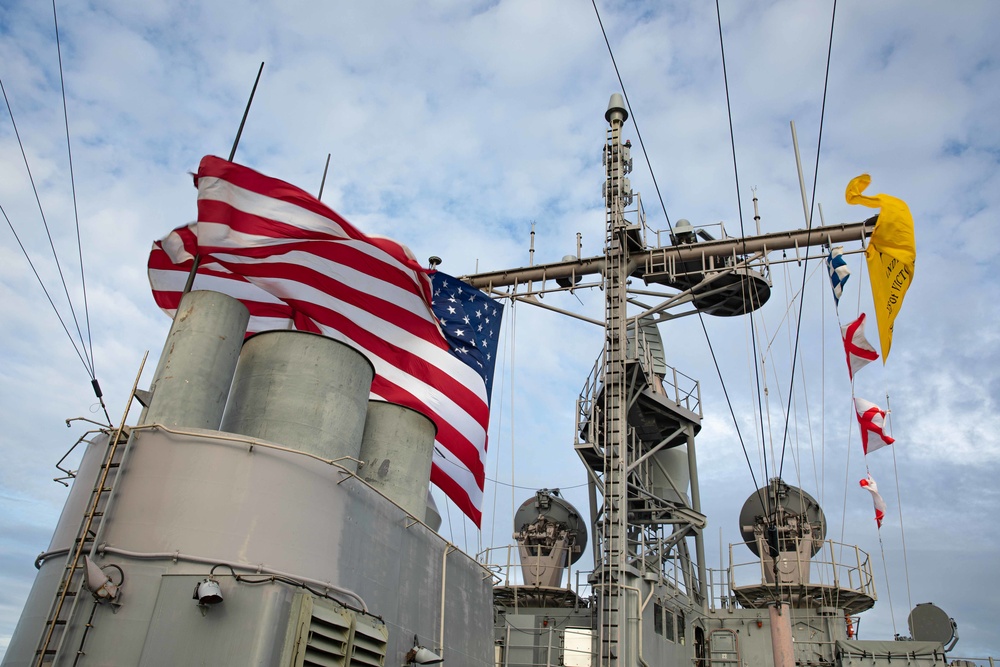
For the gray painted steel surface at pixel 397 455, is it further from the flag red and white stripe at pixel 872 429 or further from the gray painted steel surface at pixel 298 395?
the flag red and white stripe at pixel 872 429

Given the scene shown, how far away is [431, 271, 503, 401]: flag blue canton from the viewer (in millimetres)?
11492

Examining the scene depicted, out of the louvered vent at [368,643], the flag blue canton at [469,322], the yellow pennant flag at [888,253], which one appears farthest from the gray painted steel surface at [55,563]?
the yellow pennant flag at [888,253]

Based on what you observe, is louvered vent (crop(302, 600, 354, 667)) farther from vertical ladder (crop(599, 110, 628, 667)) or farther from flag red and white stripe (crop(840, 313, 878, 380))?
flag red and white stripe (crop(840, 313, 878, 380))

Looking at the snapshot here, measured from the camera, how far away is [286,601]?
5.52 meters

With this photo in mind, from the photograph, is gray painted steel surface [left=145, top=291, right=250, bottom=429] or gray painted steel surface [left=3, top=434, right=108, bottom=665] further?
gray painted steel surface [left=145, top=291, right=250, bottom=429]

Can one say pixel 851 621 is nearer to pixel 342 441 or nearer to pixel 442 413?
pixel 442 413

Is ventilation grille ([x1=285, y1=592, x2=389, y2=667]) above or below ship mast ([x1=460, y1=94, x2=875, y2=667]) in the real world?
below

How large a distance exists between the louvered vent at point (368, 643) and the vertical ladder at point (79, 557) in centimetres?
196

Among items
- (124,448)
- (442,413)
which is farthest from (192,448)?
(442,413)

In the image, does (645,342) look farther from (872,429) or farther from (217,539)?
(217,539)

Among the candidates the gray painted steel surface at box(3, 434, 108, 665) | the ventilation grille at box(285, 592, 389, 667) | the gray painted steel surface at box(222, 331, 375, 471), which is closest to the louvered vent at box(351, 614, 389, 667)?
the ventilation grille at box(285, 592, 389, 667)

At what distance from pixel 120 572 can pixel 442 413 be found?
5.15 metres

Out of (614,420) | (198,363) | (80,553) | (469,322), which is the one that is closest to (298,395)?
(198,363)

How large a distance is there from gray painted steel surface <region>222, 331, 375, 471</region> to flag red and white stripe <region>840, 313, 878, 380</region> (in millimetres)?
8826
